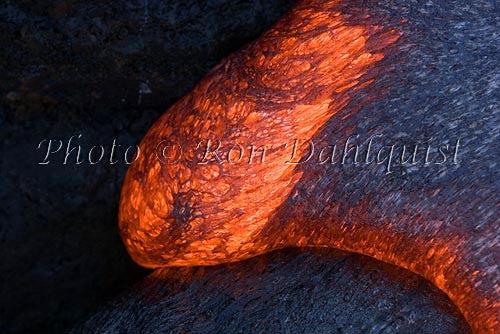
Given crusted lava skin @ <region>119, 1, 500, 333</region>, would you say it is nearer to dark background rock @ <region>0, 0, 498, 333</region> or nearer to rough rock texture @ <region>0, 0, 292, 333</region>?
dark background rock @ <region>0, 0, 498, 333</region>

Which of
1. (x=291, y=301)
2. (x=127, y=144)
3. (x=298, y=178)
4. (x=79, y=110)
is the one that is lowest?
(x=291, y=301)

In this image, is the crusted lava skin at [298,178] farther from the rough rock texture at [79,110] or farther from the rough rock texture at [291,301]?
the rough rock texture at [79,110]

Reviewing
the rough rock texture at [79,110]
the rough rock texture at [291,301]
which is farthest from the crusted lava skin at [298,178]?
the rough rock texture at [79,110]

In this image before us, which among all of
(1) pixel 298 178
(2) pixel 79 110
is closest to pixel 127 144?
(2) pixel 79 110

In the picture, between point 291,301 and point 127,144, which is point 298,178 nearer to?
point 291,301

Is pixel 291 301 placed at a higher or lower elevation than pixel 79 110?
lower

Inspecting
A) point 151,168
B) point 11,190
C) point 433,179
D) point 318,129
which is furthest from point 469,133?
point 11,190
